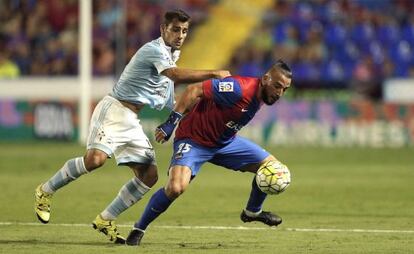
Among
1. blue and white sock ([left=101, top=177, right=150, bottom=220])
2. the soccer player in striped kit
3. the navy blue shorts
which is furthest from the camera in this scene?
blue and white sock ([left=101, top=177, right=150, bottom=220])

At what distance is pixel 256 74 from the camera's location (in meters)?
26.9

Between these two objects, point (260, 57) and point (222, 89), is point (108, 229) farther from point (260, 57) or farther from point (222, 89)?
point (260, 57)

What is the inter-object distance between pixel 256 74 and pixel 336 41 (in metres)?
2.73

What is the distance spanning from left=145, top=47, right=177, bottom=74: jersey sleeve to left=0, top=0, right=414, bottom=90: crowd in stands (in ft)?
54.8

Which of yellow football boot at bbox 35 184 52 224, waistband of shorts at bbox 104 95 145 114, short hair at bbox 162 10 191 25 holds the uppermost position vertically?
short hair at bbox 162 10 191 25

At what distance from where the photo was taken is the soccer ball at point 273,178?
9875 mm

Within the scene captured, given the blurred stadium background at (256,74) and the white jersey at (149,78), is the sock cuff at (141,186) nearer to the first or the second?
the white jersey at (149,78)

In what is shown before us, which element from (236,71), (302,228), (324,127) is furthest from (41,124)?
(302,228)

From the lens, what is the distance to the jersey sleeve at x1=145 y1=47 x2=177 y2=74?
32.5 ft

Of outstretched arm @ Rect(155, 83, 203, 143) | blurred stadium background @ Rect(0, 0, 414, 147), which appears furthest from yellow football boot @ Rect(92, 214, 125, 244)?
blurred stadium background @ Rect(0, 0, 414, 147)

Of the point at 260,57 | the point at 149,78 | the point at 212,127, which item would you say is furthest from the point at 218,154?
the point at 260,57

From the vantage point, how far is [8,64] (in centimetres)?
2748

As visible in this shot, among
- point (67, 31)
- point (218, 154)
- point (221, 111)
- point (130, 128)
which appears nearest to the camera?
point (221, 111)

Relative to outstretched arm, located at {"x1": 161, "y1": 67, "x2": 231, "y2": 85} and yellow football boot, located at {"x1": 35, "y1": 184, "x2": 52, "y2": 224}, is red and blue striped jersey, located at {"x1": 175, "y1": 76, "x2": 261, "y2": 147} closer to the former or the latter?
outstretched arm, located at {"x1": 161, "y1": 67, "x2": 231, "y2": 85}
